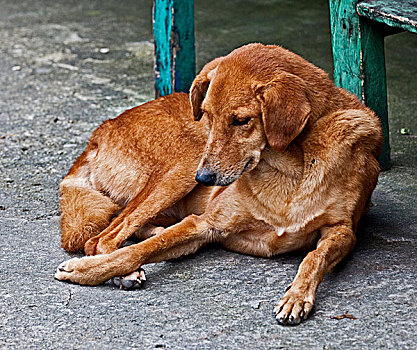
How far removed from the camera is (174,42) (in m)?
4.67

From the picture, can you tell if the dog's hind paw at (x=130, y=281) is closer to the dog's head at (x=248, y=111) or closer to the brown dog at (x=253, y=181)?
the brown dog at (x=253, y=181)

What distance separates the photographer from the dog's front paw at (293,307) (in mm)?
2695

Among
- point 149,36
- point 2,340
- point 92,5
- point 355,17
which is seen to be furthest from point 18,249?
point 92,5

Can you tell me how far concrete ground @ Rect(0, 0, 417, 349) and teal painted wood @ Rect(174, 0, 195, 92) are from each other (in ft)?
3.01

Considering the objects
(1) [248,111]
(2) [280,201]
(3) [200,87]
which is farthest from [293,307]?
(3) [200,87]

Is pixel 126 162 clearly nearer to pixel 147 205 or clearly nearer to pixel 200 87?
pixel 147 205

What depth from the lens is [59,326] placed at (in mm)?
2744

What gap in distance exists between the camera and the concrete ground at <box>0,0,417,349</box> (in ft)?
8.71

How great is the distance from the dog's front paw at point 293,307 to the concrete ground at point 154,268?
4 cm

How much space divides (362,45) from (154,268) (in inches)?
73.6

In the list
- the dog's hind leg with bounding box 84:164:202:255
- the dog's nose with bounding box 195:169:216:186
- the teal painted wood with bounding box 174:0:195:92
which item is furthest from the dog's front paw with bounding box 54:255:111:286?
the teal painted wood with bounding box 174:0:195:92

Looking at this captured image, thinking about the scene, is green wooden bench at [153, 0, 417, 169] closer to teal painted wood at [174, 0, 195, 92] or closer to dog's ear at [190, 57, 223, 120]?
teal painted wood at [174, 0, 195, 92]

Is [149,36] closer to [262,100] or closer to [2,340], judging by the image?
[262,100]

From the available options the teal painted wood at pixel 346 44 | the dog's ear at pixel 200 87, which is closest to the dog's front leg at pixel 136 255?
the dog's ear at pixel 200 87
